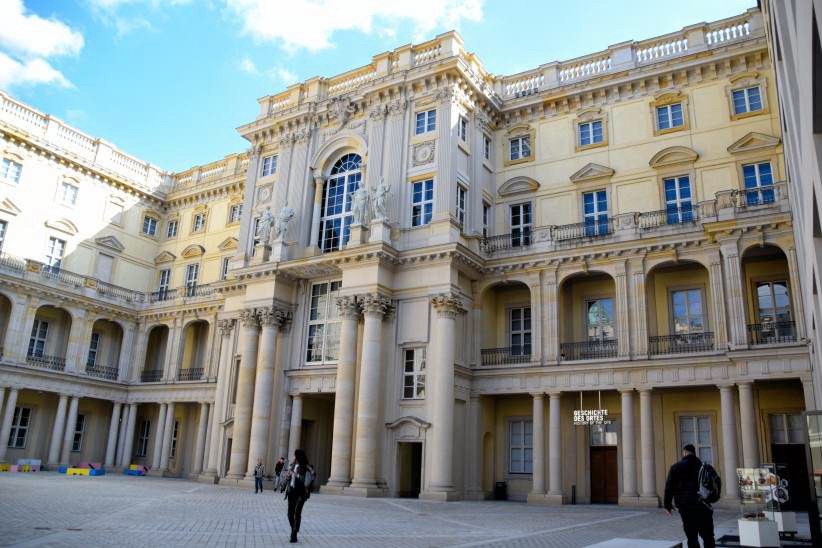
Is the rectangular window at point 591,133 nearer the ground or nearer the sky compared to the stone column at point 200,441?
nearer the sky

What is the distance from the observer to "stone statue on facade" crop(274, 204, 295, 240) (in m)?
33.2

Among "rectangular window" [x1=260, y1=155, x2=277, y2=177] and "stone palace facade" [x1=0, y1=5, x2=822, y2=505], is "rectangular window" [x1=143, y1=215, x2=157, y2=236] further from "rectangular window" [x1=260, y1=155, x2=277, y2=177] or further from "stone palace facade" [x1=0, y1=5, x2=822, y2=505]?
"rectangular window" [x1=260, y1=155, x2=277, y2=177]

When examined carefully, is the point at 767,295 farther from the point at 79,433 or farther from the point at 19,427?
the point at 19,427

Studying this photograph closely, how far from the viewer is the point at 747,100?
94.1 ft

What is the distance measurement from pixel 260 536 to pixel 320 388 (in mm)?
18012

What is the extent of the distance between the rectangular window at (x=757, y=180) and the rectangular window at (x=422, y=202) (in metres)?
12.8

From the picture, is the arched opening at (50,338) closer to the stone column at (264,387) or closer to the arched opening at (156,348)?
the arched opening at (156,348)

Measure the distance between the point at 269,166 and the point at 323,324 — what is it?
10.5 meters

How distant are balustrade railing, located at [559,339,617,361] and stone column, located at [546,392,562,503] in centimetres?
191

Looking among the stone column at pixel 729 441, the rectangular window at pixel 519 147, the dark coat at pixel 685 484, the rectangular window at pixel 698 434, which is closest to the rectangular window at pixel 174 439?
the rectangular window at pixel 519 147

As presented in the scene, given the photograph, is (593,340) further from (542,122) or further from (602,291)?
(542,122)

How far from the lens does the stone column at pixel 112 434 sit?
42.7 metres

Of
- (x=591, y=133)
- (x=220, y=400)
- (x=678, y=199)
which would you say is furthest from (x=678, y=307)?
(x=220, y=400)

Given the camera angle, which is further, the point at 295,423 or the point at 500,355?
the point at 295,423
